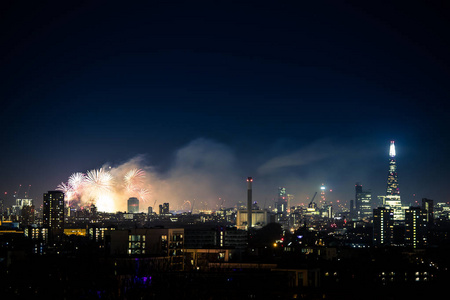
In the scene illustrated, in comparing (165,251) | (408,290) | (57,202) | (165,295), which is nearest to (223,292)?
(165,295)

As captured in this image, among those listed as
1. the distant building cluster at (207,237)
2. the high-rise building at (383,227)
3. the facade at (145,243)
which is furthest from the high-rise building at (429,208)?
the facade at (145,243)

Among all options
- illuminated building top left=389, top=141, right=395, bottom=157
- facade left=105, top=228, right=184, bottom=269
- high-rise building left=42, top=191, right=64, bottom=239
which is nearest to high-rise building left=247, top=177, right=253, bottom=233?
illuminated building top left=389, top=141, right=395, bottom=157

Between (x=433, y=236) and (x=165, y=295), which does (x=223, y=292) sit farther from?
(x=433, y=236)

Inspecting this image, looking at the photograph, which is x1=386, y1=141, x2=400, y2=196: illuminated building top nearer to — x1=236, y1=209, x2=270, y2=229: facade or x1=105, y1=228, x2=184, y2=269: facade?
x1=236, y1=209, x2=270, y2=229: facade

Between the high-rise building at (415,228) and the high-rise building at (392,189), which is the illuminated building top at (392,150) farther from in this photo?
the high-rise building at (415,228)

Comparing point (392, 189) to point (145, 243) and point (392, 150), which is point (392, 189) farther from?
point (145, 243)

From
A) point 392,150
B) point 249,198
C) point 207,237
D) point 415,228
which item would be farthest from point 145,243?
point 392,150
